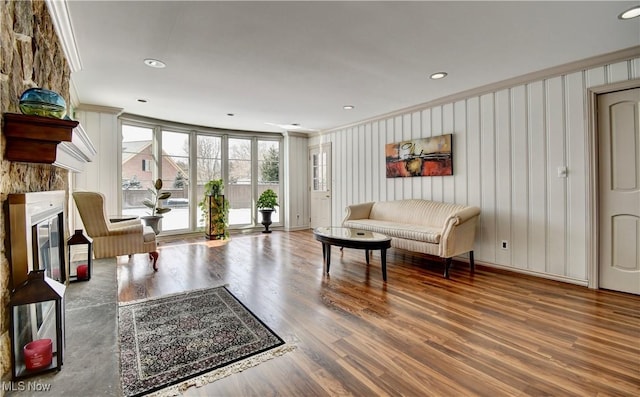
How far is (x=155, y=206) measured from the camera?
5.45 m

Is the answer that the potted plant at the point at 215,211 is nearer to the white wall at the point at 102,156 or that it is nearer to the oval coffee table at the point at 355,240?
the white wall at the point at 102,156

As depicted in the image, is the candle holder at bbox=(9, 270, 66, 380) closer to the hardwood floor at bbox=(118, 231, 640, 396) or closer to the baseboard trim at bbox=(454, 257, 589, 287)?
the hardwood floor at bbox=(118, 231, 640, 396)

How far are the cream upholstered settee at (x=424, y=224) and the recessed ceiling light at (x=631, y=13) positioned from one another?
2.16 meters

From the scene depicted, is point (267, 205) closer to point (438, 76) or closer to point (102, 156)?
point (102, 156)

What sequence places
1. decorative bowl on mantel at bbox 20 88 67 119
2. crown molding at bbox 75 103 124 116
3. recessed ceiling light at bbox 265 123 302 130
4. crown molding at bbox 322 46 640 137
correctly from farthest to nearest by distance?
recessed ceiling light at bbox 265 123 302 130, crown molding at bbox 75 103 124 116, crown molding at bbox 322 46 640 137, decorative bowl on mantel at bbox 20 88 67 119

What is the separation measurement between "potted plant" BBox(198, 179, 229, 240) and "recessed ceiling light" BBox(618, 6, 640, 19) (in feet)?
Result: 19.4

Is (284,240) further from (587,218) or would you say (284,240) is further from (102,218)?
(587,218)

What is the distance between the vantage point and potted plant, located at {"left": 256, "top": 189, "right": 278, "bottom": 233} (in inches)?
267

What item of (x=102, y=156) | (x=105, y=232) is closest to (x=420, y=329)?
(x=105, y=232)

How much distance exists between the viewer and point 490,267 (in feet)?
12.9

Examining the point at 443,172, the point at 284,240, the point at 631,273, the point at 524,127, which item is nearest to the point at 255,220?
the point at 284,240

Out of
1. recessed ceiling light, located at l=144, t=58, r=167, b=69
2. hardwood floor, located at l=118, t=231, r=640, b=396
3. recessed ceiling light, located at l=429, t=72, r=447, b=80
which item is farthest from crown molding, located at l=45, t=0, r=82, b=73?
recessed ceiling light, located at l=429, t=72, r=447, b=80

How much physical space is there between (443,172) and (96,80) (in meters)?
4.81

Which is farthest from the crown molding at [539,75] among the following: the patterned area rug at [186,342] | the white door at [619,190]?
the patterned area rug at [186,342]
